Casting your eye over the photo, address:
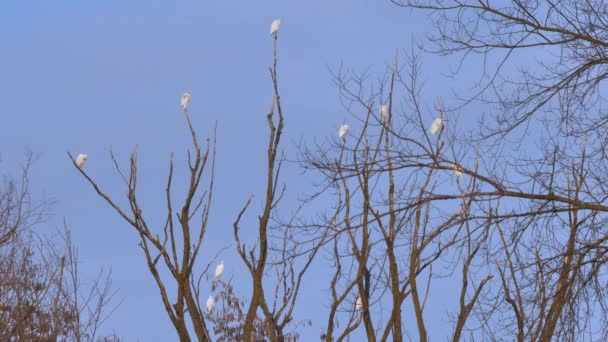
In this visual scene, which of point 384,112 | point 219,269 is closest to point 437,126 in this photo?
point 384,112

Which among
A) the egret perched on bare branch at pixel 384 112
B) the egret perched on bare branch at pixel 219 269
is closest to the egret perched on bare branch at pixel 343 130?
the egret perched on bare branch at pixel 384 112

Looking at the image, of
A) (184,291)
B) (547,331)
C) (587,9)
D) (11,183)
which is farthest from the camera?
(11,183)

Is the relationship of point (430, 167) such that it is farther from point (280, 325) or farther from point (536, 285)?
point (280, 325)

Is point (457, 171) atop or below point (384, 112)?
below

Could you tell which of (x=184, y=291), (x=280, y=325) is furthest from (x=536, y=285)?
(x=184, y=291)

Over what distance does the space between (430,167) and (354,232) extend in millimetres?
775

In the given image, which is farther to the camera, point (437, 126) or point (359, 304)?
point (437, 126)

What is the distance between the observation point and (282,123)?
Result: 523 cm

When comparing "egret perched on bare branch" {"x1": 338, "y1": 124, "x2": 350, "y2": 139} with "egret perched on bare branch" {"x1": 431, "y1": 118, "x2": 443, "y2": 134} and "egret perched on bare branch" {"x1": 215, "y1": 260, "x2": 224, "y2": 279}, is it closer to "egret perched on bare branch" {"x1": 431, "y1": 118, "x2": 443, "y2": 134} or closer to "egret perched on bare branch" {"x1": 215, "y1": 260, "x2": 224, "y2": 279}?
"egret perched on bare branch" {"x1": 431, "y1": 118, "x2": 443, "y2": 134}

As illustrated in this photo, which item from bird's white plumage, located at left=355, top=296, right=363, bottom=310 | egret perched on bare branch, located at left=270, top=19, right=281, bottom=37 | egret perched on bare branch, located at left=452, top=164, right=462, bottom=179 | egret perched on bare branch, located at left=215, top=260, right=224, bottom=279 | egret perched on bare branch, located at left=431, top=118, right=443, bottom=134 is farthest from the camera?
egret perched on bare branch, located at left=215, top=260, right=224, bottom=279

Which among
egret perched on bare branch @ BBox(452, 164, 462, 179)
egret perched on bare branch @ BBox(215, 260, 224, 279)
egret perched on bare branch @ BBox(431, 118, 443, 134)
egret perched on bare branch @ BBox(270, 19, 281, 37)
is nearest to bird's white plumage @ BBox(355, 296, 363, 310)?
egret perched on bare branch @ BBox(452, 164, 462, 179)

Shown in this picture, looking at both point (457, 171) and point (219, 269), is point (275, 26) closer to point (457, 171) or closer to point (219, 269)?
point (457, 171)

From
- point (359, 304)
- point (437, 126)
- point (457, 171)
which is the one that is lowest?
point (359, 304)

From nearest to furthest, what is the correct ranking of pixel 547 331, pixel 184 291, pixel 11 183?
pixel 184 291 → pixel 547 331 → pixel 11 183
